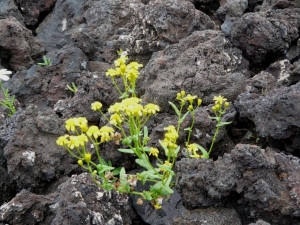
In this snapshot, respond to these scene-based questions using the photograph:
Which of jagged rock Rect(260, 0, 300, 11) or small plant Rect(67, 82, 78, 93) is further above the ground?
jagged rock Rect(260, 0, 300, 11)

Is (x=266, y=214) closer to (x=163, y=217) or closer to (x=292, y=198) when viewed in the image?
(x=292, y=198)

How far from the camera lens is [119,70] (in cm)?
410

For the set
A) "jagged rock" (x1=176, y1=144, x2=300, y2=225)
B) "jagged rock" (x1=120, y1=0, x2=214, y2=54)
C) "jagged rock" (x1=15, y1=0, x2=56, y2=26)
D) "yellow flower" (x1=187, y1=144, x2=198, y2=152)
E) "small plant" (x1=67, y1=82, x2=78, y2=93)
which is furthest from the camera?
"jagged rock" (x1=15, y1=0, x2=56, y2=26)

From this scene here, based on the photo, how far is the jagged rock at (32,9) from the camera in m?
7.54

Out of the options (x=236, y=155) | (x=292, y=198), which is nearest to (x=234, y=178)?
(x=236, y=155)

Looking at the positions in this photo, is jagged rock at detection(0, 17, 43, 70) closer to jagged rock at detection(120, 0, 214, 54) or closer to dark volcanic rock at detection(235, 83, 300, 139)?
jagged rock at detection(120, 0, 214, 54)

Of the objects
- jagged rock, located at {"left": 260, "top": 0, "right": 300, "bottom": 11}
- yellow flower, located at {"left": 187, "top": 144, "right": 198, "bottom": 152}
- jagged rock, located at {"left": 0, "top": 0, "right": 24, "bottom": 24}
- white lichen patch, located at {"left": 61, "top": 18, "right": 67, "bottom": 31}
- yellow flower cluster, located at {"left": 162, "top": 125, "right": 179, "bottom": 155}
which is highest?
yellow flower cluster, located at {"left": 162, "top": 125, "right": 179, "bottom": 155}

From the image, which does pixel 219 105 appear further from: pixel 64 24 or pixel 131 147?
pixel 64 24

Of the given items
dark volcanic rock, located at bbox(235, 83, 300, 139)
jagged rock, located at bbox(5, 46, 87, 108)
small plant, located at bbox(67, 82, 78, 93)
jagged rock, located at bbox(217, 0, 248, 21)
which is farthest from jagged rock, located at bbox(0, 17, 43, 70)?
dark volcanic rock, located at bbox(235, 83, 300, 139)

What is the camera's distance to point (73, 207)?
11.5ft

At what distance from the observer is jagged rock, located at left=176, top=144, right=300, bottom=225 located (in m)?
3.50

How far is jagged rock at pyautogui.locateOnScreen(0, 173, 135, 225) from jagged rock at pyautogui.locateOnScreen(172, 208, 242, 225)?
0.44m

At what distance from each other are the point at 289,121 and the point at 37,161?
210cm

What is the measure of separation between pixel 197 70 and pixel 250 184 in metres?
1.70
